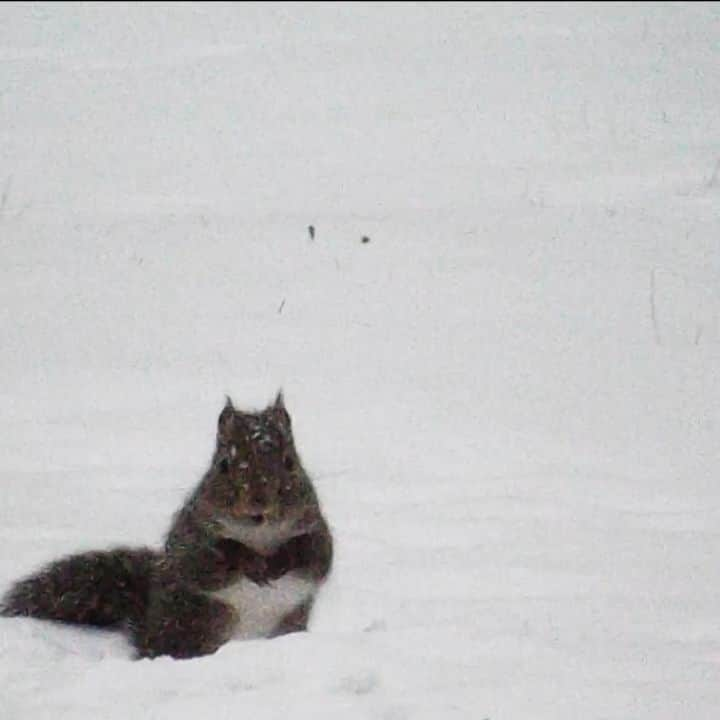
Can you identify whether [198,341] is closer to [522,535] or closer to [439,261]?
[439,261]

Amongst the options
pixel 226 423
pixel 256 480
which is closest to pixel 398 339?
pixel 226 423

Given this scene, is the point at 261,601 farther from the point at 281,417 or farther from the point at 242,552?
the point at 281,417

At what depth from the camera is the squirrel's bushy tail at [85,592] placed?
A: 188 inches

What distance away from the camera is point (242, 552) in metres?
4.52

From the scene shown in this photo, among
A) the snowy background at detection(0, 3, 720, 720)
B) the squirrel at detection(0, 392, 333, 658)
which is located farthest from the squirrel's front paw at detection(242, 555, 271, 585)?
the snowy background at detection(0, 3, 720, 720)

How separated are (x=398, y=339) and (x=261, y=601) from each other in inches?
158

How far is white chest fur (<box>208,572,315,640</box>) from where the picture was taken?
454cm

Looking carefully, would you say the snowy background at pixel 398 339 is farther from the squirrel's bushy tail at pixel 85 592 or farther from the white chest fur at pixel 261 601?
the white chest fur at pixel 261 601

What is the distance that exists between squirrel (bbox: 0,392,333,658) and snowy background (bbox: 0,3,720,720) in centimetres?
32

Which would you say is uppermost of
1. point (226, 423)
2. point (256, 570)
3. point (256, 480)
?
point (226, 423)

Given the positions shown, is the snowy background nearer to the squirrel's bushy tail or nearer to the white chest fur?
the squirrel's bushy tail

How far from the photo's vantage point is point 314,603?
16.3 ft

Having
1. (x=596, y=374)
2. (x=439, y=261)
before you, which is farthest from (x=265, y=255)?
(x=596, y=374)

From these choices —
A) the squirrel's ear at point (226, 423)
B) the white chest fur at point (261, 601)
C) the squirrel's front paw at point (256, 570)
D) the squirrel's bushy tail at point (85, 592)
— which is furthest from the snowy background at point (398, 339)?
→ the squirrel's ear at point (226, 423)
